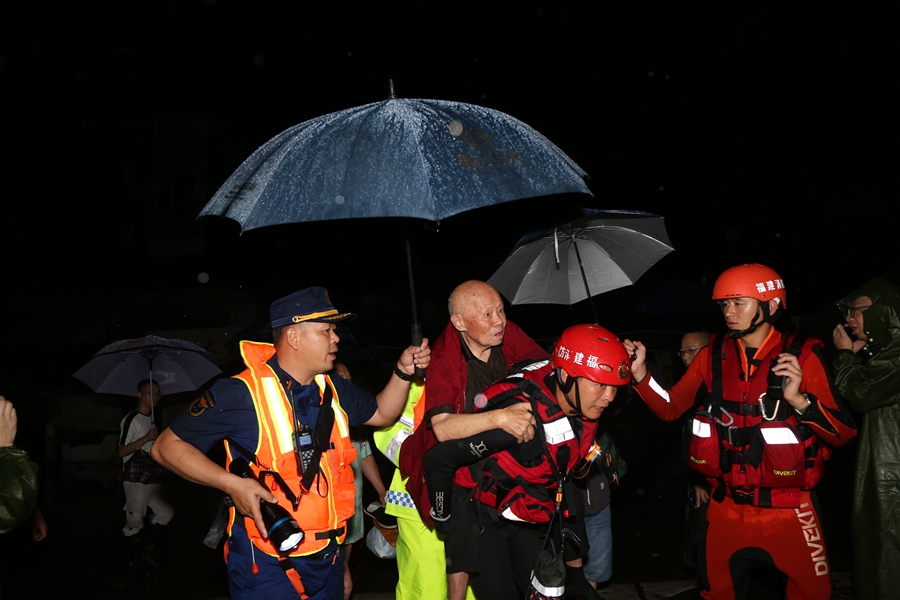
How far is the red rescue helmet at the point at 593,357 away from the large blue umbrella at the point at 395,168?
0.84m

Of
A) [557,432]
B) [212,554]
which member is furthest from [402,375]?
[212,554]

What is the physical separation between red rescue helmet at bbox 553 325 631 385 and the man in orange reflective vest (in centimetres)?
75

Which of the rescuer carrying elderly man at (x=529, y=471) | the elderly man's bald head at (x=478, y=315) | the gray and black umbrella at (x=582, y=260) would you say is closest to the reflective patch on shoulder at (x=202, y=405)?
the rescuer carrying elderly man at (x=529, y=471)

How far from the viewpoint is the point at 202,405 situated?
9.83 ft

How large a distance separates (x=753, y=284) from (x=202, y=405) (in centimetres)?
325

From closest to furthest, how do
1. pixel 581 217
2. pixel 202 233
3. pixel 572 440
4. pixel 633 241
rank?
pixel 572 440, pixel 581 217, pixel 633 241, pixel 202 233

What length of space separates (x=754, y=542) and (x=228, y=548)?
307 centimetres

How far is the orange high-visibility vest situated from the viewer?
119 inches

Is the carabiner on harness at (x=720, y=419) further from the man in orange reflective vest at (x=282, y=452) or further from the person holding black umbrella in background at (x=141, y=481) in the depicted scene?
the person holding black umbrella in background at (x=141, y=481)

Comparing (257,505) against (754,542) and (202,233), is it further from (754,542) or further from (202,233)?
(202,233)

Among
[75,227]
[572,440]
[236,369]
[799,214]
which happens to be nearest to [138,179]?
[75,227]

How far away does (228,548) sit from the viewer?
3.10 metres

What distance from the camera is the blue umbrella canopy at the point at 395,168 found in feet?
8.60

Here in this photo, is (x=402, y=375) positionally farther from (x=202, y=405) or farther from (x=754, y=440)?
(x=754, y=440)
